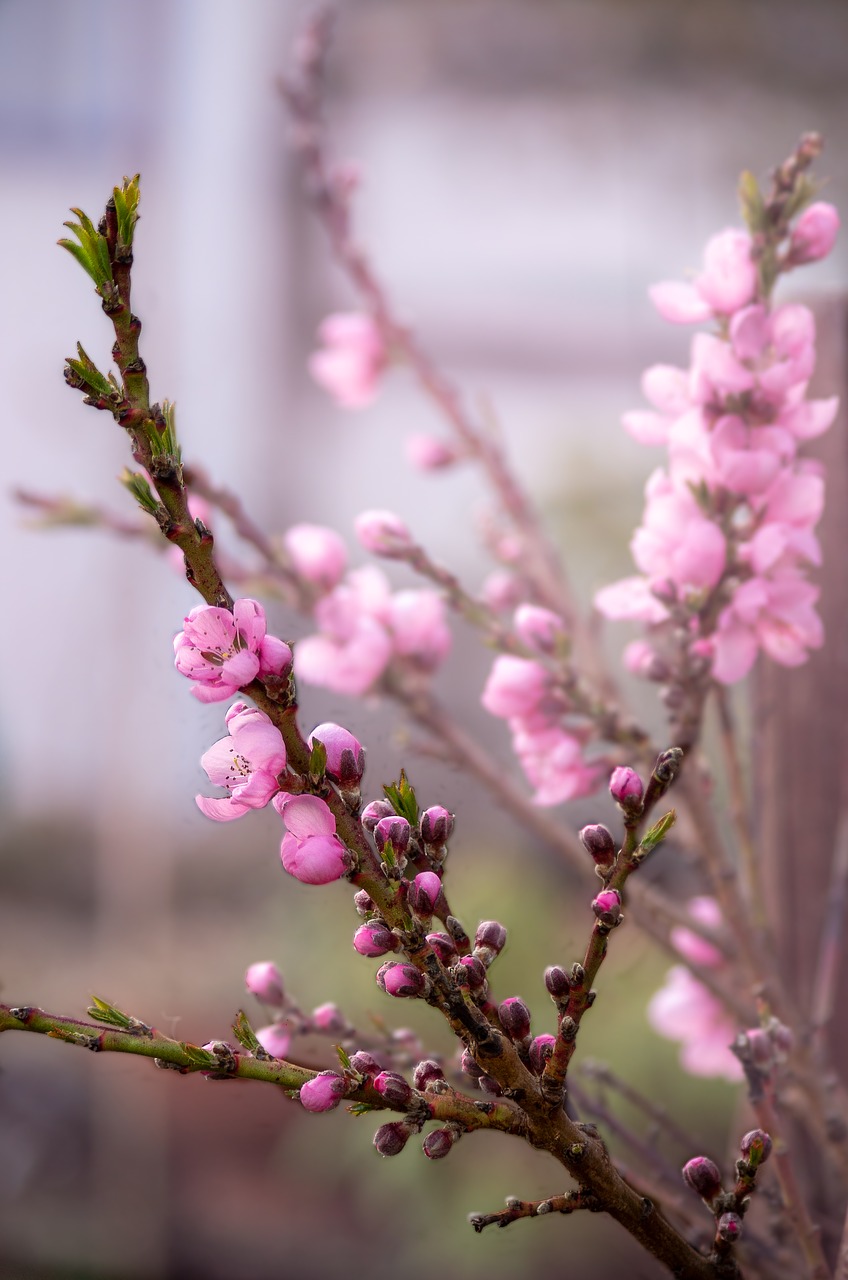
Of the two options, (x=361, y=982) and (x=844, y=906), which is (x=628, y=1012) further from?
(x=844, y=906)

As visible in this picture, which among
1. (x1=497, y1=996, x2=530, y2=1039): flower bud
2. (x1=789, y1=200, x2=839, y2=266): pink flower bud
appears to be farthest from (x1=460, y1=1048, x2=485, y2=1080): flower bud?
(x1=789, y1=200, x2=839, y2=266): pink flower bud

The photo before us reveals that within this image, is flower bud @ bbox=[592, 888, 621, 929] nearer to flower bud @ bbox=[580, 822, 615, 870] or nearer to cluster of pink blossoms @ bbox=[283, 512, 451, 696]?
flower bud @ bbox=[580, 822, 615, 870]

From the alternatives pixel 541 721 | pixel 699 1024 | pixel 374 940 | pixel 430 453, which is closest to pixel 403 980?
pixel 374 940

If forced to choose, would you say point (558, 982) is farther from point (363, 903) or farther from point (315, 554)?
point (315, 554)

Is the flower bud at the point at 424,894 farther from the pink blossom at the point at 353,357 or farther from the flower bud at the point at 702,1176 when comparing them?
the pink blossom at the point at 353,357

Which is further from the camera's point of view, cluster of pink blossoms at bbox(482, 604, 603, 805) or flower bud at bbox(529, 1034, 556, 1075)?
cluster of pink blossoms at bbox(482, 604, 603, 805)

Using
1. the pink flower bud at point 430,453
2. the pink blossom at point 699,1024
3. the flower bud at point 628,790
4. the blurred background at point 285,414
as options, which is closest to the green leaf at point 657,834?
the flower bud at point 628,790

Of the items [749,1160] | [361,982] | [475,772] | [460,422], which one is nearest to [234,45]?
[361,982]
